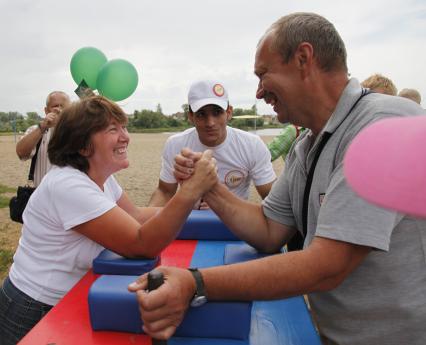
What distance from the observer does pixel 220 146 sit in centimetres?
315

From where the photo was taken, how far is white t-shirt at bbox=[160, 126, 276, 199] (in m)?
3.15

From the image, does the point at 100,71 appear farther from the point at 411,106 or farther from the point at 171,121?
the point at 171,121

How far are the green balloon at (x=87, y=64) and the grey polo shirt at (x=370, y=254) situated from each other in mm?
3831

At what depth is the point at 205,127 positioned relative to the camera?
304cm

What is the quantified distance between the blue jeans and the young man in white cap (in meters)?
1.49

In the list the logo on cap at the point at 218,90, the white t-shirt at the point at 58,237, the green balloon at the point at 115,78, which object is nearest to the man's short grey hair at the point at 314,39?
the white t-shirt at the point at 58,237

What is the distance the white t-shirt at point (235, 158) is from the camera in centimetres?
315

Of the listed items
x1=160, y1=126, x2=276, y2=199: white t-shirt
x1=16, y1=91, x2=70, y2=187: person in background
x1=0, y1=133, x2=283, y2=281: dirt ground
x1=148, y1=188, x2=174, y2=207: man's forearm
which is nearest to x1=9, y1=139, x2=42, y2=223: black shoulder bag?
x1=16, y1=91, x2=70, y2=187: person in background

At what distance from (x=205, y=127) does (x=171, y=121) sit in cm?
5687

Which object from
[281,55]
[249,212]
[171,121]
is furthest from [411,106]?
[171,121]

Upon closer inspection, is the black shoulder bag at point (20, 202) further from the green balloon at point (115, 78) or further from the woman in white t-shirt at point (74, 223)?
the woman in white t-shirt at point (74, 223)

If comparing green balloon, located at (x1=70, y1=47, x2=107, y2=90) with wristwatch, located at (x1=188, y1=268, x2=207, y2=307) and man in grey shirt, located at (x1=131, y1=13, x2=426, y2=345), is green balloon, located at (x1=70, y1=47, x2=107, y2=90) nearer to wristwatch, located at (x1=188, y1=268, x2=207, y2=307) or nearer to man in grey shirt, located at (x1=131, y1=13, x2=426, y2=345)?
man in grey shirt, located at (x1=131, y1=13, x2=426, y2=345)

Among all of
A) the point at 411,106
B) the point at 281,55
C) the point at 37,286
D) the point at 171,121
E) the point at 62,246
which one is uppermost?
the point at 281,55

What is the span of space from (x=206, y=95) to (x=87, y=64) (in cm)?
220
